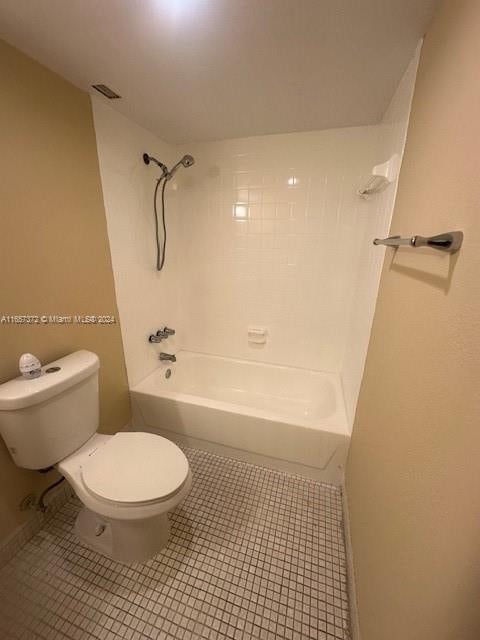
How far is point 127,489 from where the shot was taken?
37.9 inches

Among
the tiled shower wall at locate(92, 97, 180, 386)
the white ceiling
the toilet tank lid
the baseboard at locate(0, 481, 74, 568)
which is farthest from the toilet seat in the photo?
the white ceiling

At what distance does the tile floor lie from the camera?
3.04ft

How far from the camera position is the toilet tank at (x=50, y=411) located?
3.17ft

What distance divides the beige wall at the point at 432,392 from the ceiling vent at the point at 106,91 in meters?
1.30

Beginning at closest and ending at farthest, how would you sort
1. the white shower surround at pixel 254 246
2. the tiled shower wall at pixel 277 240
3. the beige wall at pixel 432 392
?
the beige wall at pixel 432 392, the white shower surround at pixel 254 246, the tiled shower wall at pixel 277 240

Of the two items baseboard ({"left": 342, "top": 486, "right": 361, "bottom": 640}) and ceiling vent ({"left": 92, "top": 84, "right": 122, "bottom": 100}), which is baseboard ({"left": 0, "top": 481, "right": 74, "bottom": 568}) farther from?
ceiling vent ({"left": 92, "top": 84, "right": 122, "bottom": 100})

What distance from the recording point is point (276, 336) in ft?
6.86

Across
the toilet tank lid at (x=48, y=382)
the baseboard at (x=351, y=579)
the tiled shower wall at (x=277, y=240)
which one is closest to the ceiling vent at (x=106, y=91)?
the tiled shower wall at (x=277, y=240)

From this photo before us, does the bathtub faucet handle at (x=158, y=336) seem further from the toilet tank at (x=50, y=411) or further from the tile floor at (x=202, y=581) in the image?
the tile floor at (x=202, y=581)

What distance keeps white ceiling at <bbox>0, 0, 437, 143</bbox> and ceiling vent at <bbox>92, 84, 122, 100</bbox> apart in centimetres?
3

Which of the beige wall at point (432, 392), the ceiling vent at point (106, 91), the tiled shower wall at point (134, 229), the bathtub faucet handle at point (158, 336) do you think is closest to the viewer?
the beige wall at point (432, 392)

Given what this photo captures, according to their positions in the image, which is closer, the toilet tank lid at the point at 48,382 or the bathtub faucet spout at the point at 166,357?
the toilet tank lid at the point at 48,382

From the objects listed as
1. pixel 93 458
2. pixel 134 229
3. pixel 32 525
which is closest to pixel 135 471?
pixel 93 458

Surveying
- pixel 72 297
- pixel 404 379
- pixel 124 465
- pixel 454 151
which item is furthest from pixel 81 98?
pixel 404 379
